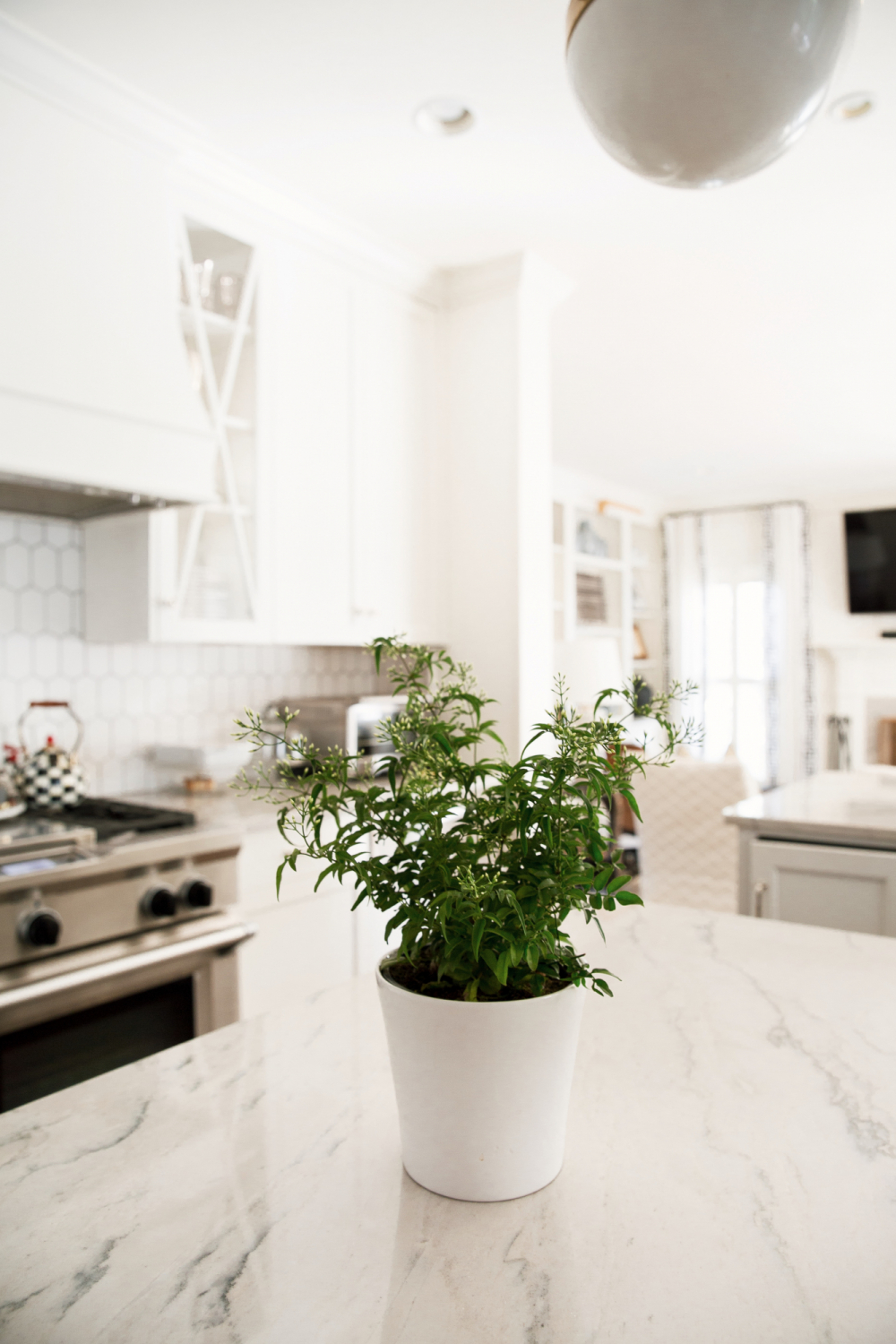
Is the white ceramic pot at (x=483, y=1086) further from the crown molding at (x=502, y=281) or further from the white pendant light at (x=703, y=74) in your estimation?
the crown molding at (x=502, y=281)

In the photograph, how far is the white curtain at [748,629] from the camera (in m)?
6.97

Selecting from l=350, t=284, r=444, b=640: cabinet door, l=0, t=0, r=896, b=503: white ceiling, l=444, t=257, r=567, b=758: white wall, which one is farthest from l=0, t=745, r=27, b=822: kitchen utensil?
l=0, t=0, r=896, b=503: white ceiling

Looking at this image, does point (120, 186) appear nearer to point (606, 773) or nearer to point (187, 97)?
point (187, 97)

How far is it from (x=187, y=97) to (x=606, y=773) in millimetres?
2030

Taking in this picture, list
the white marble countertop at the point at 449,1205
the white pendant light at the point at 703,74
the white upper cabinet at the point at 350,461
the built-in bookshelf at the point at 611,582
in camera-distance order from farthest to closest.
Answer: the built-in bookshelf at the point at 611,582 → the white upper cabinet at the point at 350,461 → the white pendant light at the point at 703,74 → the white marble countertop at the point at 449,1205

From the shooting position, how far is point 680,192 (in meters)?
2.39

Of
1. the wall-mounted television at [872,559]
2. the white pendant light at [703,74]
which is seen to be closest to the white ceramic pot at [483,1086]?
the white pendant light at [703,74]

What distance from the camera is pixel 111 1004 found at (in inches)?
70.1

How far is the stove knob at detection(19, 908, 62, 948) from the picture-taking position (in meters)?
1.61

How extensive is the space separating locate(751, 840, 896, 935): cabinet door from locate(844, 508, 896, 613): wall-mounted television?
17.2ft

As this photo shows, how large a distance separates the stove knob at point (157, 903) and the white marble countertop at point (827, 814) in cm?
132

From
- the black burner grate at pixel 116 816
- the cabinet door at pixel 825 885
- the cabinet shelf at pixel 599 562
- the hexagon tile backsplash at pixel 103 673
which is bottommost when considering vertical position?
the cabinet door at pixel 825 885

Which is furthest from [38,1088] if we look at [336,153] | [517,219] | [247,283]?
[517,219]

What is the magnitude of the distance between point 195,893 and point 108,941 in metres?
0.20
